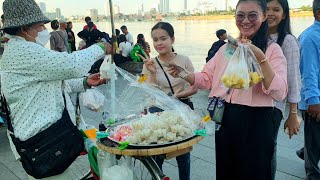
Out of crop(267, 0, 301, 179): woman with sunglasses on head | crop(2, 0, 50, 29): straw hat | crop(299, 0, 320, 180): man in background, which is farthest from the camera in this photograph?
crop(299, 0, 320, 180): man in background

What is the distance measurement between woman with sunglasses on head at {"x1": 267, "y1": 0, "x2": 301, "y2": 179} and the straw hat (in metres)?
1.44

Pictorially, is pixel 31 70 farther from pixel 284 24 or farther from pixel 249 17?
pixel 284 24

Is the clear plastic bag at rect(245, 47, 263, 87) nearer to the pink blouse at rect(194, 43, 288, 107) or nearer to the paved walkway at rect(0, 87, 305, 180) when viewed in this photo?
the pink blouse at rect(194, 43, 288, 107)

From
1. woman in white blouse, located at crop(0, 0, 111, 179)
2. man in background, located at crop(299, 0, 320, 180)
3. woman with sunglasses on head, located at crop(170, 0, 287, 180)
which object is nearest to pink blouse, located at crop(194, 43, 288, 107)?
woman with sunglasses on head, located at crop(170, 0, 287, 180)

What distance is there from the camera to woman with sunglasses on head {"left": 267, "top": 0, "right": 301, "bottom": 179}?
1938mm

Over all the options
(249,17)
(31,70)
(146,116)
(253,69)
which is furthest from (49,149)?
(249,17)

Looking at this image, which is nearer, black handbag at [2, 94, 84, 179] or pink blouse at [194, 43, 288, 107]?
pink blouse at [194, 43, 288, 107]

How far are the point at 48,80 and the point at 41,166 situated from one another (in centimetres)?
53

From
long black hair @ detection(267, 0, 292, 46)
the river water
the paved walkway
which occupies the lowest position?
the paved walkway

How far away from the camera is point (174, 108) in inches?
82.4

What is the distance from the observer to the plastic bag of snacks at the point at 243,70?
1.53 metres

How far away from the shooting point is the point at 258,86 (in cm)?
174

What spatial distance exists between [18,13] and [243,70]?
131cm

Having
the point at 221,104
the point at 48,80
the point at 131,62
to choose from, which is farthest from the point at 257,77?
the point at 131,62
